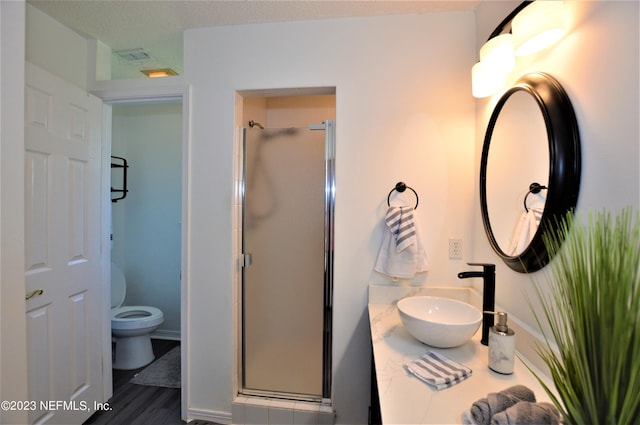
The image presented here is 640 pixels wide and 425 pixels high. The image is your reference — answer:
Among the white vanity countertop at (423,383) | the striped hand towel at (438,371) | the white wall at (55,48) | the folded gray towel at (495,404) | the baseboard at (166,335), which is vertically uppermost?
the white wall at (55,48)

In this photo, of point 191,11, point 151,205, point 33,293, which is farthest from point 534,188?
point 151,205

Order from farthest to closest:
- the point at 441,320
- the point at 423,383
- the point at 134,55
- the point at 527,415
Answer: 1. the point at 134,55
2. the point at 441,320
3. the point at 423,383
4. the point at 527,415

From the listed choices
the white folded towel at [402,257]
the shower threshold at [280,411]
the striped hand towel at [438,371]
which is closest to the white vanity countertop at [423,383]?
the striped hand towel at [438,371]

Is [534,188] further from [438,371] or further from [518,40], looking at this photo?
[438,371]

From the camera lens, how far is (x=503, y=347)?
918 mm

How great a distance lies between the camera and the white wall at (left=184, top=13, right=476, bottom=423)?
156 cm

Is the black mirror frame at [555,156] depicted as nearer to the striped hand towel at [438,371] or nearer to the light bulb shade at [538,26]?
the light bulb shade at [538,26]

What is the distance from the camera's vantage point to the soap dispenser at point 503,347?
92 centimetres

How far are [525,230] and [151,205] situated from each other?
3063 mm

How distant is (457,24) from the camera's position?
154 cm

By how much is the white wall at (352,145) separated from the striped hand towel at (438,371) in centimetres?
63

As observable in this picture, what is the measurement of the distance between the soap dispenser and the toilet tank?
2.87 meters

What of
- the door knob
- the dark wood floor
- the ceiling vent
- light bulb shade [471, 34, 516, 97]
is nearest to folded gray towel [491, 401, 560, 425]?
light bulb shade [471, 34, 516, 97]

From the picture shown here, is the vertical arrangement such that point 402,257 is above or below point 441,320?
above
